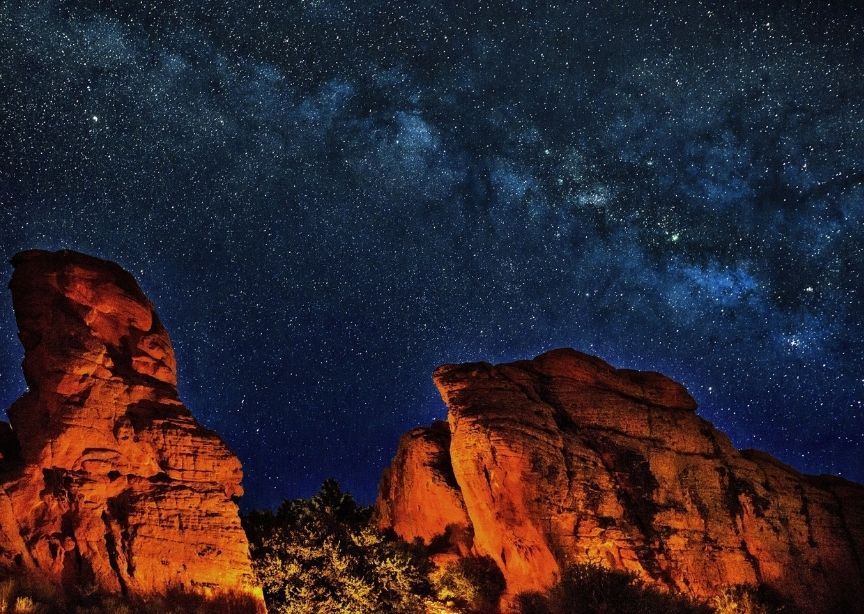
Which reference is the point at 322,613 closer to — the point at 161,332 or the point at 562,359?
the point at 161,332

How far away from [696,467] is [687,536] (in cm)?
390

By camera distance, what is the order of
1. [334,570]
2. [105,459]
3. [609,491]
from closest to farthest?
[105,459] → [334,570] → [609,491]

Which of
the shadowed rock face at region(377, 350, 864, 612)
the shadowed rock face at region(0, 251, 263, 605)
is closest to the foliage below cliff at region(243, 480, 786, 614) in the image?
the shadowed rock face at region(377, 350, 864, 612)

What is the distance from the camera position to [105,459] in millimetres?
19547

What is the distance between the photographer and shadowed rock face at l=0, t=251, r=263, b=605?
17.7 metres

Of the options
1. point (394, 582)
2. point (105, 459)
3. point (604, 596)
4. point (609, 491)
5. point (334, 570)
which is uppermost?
point (609, 491)

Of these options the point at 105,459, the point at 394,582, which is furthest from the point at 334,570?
the point at 105,459

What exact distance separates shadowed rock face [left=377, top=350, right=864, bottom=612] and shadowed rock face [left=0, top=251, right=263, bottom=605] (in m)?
10.9

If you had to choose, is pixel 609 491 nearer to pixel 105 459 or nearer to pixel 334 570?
pixel 334 570

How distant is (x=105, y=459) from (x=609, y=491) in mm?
20626

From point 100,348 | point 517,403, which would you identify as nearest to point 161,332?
point 100,348

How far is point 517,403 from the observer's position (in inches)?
1142

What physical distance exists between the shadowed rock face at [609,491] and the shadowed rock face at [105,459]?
10.9 metres

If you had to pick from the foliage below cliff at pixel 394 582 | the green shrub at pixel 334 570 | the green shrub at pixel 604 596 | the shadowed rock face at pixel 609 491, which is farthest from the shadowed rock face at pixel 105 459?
the shadowed rock face at pixel 609 491
